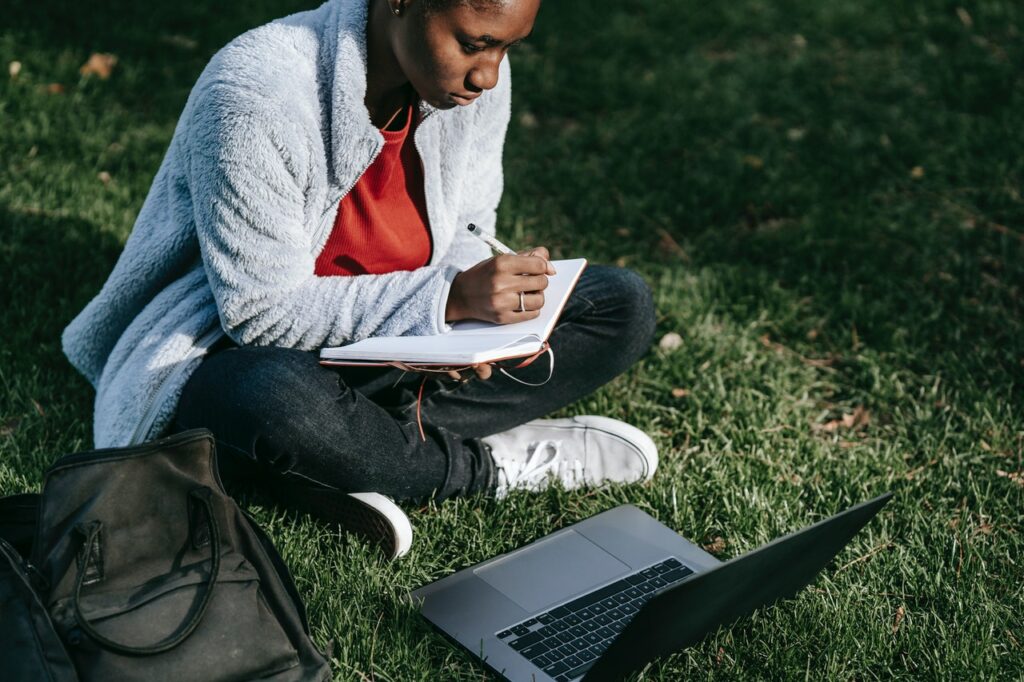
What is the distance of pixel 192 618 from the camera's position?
6.37 ft

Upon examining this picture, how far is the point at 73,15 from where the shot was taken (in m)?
5.22

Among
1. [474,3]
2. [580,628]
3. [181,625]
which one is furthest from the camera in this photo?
[580,628]

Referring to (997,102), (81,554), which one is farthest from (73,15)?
(997,102)

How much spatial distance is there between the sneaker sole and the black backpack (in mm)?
482

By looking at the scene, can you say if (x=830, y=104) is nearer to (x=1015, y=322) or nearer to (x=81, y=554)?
(x=1015, y=322)

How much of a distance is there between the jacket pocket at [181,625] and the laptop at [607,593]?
18.3 inches

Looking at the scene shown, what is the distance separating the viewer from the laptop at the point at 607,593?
6.59 feet

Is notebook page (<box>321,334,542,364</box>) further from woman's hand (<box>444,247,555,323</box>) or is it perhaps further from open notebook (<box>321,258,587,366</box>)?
woman's hand (<box>444,247,555,323</box>)

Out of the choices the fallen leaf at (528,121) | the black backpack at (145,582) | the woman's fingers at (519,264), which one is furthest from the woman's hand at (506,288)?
the fallen leaf at (528,121)

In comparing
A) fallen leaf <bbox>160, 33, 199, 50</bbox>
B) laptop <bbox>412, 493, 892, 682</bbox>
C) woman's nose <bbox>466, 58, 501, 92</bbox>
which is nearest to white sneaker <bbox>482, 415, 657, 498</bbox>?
laptop <bbox>412, 493, 892, 682</bbox>

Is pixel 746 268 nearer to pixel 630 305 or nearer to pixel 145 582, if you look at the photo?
pixel 630 305

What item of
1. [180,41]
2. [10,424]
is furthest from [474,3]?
[180,41]

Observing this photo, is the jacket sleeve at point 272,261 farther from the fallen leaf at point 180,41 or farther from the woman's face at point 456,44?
the fallen leaf at point 180,41

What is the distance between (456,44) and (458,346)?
644mm
